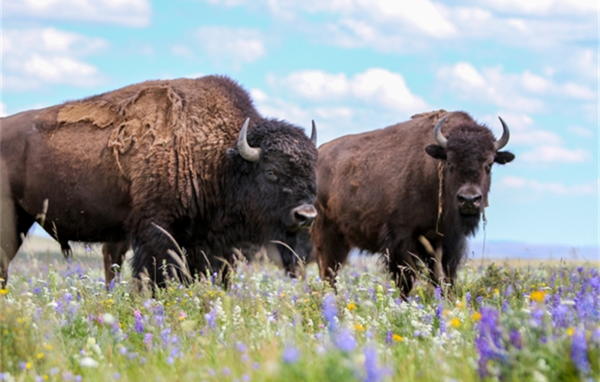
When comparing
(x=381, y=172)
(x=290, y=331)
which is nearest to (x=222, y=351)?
(x=290, y=331)

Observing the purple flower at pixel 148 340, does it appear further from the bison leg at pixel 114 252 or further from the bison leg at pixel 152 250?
the bison leg at pixel 114 252

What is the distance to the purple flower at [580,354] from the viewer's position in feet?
11.4

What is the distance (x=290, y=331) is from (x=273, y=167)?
4184 millimetres

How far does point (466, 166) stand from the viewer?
985cm

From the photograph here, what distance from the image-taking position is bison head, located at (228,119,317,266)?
8.93m

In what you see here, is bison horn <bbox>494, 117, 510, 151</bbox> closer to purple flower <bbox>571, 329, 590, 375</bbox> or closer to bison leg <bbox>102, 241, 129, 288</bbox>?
bison leg <bbox>102, 241, 129, 288</bbox>

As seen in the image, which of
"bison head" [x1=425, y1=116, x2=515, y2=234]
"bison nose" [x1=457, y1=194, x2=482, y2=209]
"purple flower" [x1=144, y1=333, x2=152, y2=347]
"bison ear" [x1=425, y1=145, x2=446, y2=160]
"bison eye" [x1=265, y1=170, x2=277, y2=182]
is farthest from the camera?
"bison ear" [x1=425, y1=145, x2=446, y2=160]

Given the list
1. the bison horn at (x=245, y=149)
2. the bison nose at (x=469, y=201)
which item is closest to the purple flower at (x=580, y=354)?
the bison horn at (x=245, y=149)

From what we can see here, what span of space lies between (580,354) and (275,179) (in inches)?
230

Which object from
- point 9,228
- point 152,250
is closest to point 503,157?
point 152,250

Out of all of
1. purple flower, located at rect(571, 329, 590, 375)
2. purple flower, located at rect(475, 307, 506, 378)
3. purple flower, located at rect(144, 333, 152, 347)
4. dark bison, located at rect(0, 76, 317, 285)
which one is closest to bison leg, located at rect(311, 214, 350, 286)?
dark bison, located at rect(0, 76, 317, 285)

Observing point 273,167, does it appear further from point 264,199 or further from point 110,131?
point 110,131

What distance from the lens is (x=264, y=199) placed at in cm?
912

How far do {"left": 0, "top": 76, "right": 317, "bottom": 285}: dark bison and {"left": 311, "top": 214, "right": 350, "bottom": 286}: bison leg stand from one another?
3.36 m
